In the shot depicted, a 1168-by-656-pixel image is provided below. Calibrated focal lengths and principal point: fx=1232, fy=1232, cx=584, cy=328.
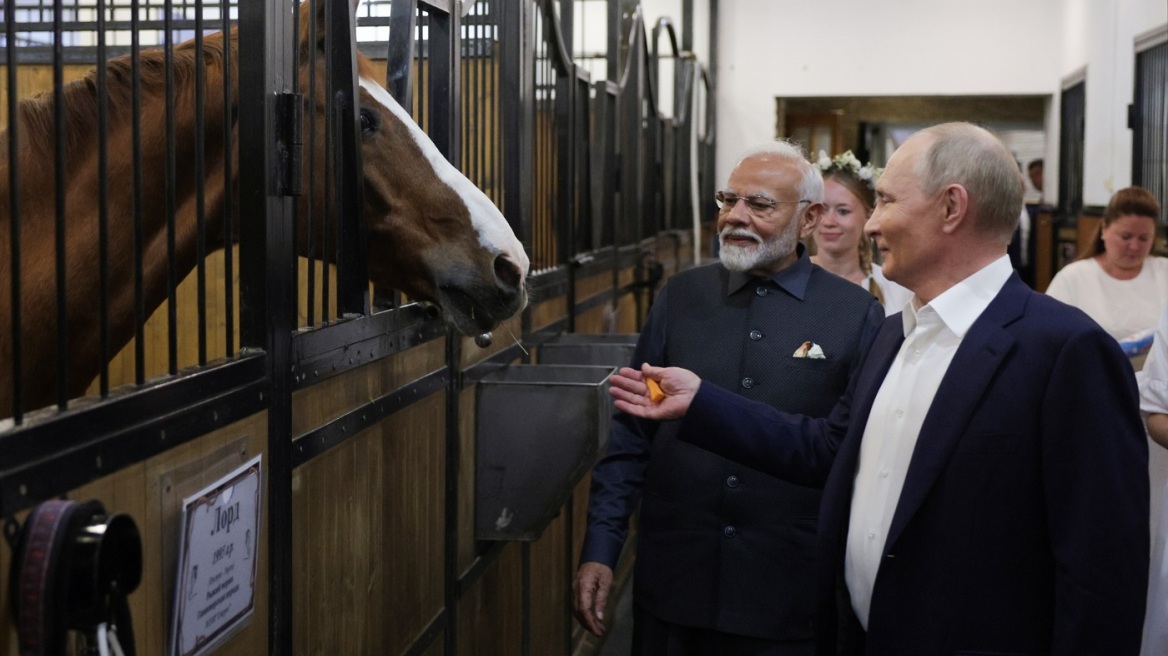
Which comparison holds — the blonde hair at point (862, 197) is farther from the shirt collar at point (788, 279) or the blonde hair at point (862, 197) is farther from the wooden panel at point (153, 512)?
the wooden panel at point (153, 512)

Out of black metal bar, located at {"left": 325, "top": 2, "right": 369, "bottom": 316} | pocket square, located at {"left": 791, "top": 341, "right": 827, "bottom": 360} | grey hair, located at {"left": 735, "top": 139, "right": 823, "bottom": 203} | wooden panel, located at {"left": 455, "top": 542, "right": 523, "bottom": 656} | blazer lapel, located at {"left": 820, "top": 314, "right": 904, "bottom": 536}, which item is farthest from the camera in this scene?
wooden panel, located at {"left": 455, "top": 542, "right": 523, "bottom": 656}

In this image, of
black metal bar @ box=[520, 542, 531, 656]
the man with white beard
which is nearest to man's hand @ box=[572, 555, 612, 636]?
the man with white beard

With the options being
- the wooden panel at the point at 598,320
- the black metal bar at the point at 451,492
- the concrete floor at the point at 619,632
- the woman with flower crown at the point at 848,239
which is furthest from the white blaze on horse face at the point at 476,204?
the concrete floor at the point at 619,632

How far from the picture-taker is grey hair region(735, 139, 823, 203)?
92.1 inches

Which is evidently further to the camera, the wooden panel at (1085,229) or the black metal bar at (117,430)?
the wooden panel at (1085,229)

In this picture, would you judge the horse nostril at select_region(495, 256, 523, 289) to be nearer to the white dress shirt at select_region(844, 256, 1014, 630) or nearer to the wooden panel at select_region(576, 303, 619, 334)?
the white dress shirt at select_region(844, 256, 1014, 630)

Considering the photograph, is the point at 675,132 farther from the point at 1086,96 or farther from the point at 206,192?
the point at 206,192

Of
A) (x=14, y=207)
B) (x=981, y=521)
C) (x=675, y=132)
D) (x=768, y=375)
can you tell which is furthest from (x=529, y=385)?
(x=675, y=132)

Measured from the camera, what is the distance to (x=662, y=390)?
1.99m

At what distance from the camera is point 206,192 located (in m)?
1.77

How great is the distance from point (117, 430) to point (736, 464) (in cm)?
121

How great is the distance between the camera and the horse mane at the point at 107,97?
1682 millimetres

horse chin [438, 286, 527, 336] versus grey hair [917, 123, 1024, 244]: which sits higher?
grey hair [917, 123, 1024, 244]

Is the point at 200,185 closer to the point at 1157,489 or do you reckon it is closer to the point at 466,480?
the point at 466,480
